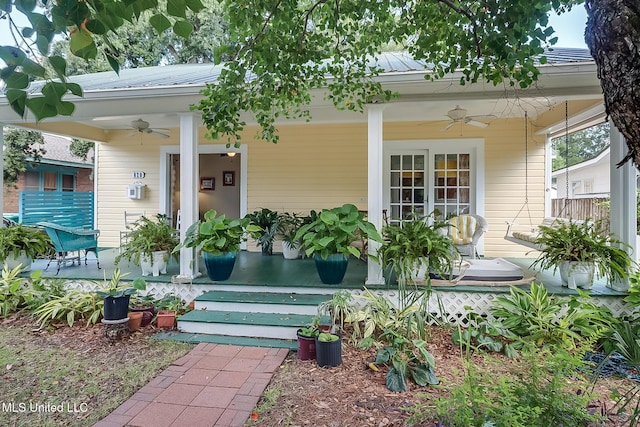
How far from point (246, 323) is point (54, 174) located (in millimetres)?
12551

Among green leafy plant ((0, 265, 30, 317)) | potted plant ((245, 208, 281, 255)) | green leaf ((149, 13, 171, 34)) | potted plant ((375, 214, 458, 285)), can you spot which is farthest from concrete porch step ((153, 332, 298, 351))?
green leaf ((149, 13, 171, 34))

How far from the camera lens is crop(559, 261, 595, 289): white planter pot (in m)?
3.85

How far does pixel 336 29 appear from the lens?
9.98 feet

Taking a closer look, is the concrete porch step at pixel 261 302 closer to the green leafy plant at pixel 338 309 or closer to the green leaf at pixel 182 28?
the green leafy plant at pixel 338 309

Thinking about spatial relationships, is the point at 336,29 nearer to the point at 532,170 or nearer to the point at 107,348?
the point at 107,348

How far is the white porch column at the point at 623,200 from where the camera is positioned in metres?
3.77

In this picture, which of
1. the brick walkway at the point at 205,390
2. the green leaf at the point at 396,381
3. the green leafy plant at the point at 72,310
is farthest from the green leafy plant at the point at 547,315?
the green leafy plant at the point at 72,310

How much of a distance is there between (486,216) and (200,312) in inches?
191

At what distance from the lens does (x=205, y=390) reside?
2670mm

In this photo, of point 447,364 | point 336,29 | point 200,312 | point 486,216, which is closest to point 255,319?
point 200,312

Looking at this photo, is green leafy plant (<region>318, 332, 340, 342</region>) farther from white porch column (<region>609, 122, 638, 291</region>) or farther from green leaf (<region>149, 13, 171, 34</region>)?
white porch column (<region>609, 122, 638, 291</region>)

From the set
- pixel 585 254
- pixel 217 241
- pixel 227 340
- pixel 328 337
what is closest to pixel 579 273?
pixel 585 254

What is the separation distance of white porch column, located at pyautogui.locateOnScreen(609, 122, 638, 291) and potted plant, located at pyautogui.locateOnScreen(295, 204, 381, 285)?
2.58 m

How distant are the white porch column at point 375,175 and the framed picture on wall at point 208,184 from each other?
541 cm
